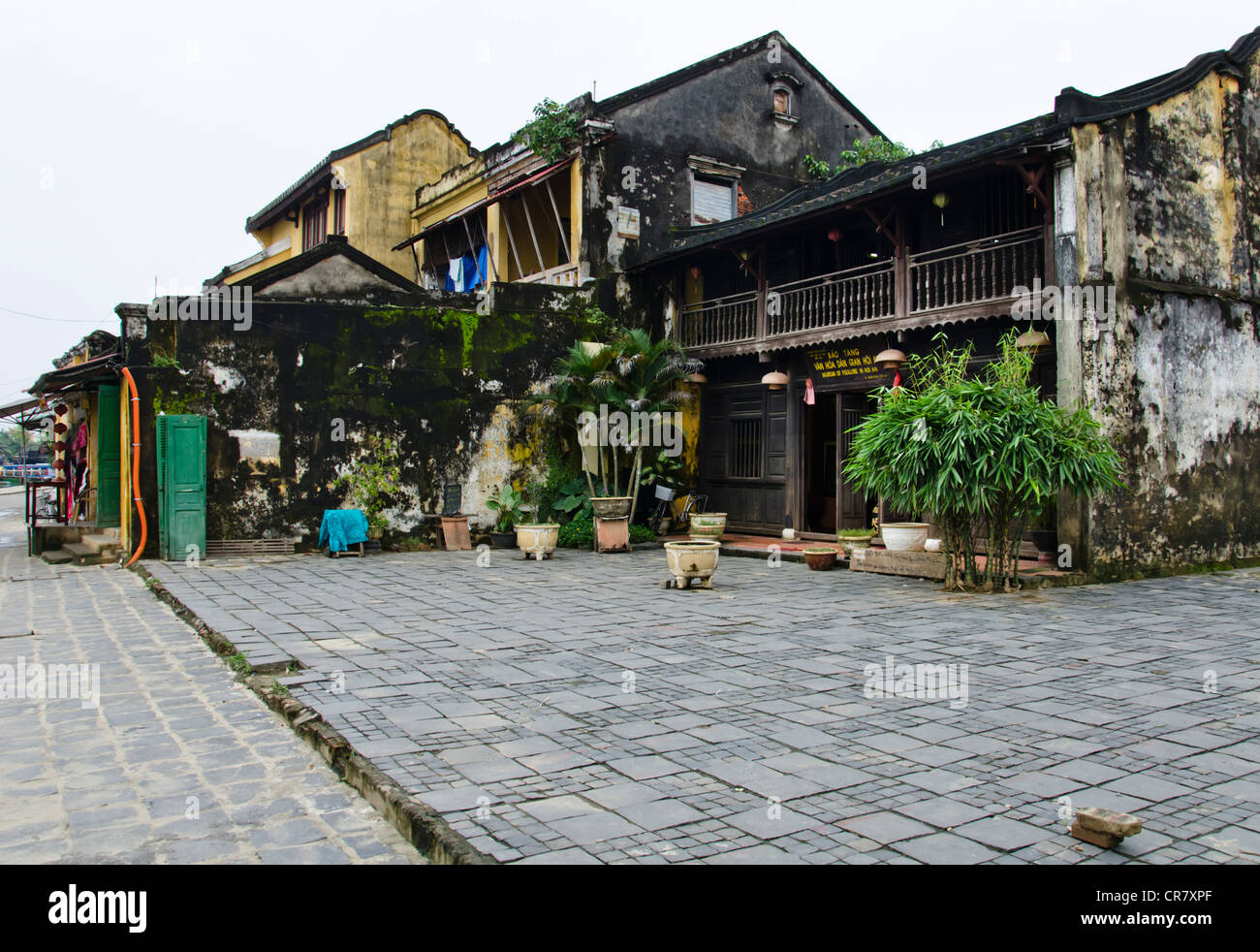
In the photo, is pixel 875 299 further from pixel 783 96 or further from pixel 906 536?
pixel 783 96

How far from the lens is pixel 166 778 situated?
4266 mm

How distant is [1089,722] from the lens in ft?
15.9

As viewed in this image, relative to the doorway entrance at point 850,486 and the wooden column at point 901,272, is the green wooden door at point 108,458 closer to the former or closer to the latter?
the doorway entrance at point 850,486

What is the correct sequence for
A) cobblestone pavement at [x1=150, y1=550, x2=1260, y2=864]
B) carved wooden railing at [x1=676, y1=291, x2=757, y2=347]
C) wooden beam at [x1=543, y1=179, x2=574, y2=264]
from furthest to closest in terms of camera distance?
wooden beam at [x1=543, y1=179, x2=574, y2=264]
carved wooden railing at [x1=676, y1=291, x2=757, y2=347]
cobblestone pavement at [x1=150, y1=550, x2=1260, y2=864]

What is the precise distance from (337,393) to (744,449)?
7.00 metres

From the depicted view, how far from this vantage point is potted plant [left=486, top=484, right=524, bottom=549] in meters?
15.5

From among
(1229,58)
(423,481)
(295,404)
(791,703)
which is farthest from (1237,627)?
(295,404)

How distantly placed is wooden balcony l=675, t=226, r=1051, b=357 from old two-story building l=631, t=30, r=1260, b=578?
4 cm

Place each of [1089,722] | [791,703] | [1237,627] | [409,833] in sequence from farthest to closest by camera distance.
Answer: [1237,627] < [791,703] < [1089,722] < [409,833]

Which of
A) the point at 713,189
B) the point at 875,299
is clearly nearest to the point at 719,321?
the point at 875,299

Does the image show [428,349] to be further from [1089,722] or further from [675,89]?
[1089,722]

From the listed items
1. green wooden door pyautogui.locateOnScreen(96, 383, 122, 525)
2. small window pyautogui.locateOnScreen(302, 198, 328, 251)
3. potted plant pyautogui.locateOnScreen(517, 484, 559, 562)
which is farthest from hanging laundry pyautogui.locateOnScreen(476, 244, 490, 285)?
potted plant pyautogui.locateOnScreen(517, 484, 559, 562)

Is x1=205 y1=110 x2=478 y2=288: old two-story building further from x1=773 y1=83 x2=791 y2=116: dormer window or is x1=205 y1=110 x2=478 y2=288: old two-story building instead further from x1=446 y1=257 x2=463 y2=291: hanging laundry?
x1=773 y1=83 x2=791 y2=116: dormer window

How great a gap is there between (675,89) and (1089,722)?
15686 millimetres
